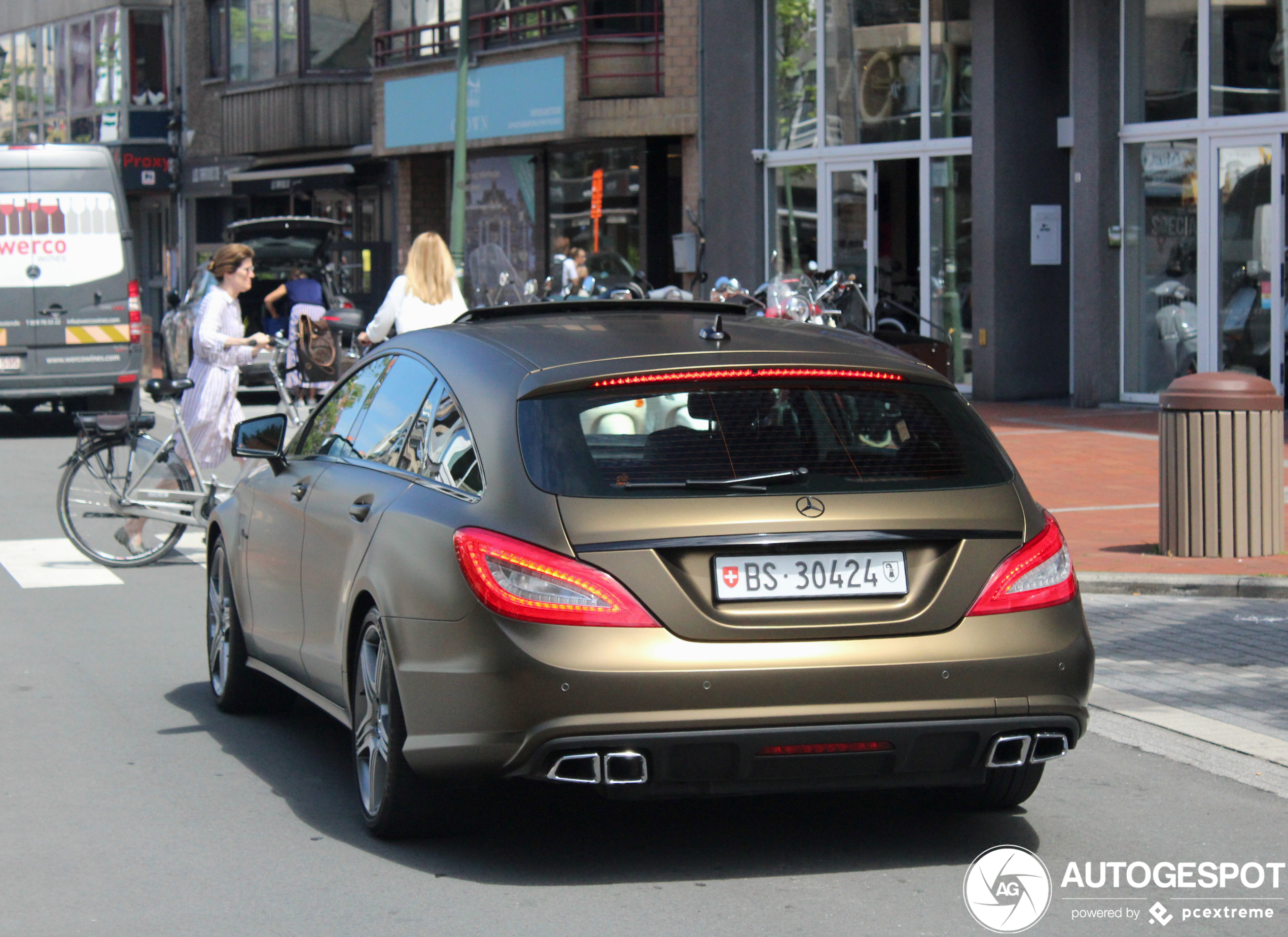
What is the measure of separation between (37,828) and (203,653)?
116 inches

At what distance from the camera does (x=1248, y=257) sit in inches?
746

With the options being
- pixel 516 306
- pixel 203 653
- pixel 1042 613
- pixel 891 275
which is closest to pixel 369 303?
pixel 891 275

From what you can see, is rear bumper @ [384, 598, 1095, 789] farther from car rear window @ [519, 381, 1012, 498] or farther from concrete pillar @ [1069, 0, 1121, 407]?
concrete pillar @ [1069, 0, 1121, 407]

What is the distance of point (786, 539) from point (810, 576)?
0.12 metres

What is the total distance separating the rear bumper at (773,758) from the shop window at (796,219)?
19984 mm

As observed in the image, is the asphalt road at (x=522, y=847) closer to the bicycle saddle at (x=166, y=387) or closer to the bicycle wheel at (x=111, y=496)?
the bicycle wheel at (x=111, y=496)

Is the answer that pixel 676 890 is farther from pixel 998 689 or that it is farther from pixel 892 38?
pixel 892 38

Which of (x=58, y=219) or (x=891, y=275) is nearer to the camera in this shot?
(x=58, y=219)

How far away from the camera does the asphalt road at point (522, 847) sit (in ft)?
15.1

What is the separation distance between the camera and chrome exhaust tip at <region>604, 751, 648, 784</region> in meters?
4.64

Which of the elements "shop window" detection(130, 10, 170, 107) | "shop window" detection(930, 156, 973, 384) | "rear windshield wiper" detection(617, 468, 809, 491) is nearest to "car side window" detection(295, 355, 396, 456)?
"rear windshield wiper" detection(617, 468, 809, 491)

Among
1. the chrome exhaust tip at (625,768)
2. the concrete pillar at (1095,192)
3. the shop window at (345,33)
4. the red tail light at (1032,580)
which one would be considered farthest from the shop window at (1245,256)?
the shop window at (345,33)

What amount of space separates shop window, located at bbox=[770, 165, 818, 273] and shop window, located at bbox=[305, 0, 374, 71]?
12954 mm

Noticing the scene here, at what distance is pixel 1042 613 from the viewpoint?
4941 mm
